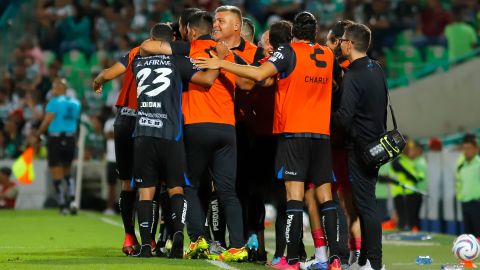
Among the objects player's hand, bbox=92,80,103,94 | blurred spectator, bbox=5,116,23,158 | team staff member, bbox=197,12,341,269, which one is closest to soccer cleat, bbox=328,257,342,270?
team staff member, bbox=197,12,341,269

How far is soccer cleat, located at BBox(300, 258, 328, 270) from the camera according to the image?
10289 mm

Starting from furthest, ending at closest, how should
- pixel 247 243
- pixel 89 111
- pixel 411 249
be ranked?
1. pixel 89 111
2. pixel 411 249
3. pixel 247 243

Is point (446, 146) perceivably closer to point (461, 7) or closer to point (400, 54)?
point (400, 54)

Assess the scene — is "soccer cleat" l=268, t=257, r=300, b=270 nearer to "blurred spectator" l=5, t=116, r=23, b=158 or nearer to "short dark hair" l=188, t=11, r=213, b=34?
"short dark hair" l=188, t=11, r=213, b=34

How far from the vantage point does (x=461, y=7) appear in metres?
27.5

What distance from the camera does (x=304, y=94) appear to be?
10227mm

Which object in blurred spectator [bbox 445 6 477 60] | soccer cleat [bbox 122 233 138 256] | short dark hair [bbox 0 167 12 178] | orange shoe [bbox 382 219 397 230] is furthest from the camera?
blurred spectator [bbox 445 6 477 60]

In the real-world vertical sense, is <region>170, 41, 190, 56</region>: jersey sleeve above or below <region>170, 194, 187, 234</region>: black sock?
above

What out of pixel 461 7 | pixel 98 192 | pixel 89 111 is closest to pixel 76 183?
pixel 98 192

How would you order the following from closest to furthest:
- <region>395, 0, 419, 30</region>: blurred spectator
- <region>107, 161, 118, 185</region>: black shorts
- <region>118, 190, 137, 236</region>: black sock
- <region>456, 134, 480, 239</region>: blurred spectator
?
<region>118, 190, 137, 236</region>: black sock
<region>456, 134, 480, 239</region>: blurred spectator
<region>107, 161, 118, 185</region>: black shorts
<region>395, 0, 419, 30</region>: blurred spectator

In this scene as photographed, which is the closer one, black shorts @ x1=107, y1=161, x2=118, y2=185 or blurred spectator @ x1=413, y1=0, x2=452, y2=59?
black shorts @ x1=107, y1=161, x2=118, y2=185

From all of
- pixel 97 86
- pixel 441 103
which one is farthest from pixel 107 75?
pixel 441 103

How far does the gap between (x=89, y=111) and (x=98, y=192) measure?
6.49ft

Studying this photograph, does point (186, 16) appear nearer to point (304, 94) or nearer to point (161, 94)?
point (161, 94)
